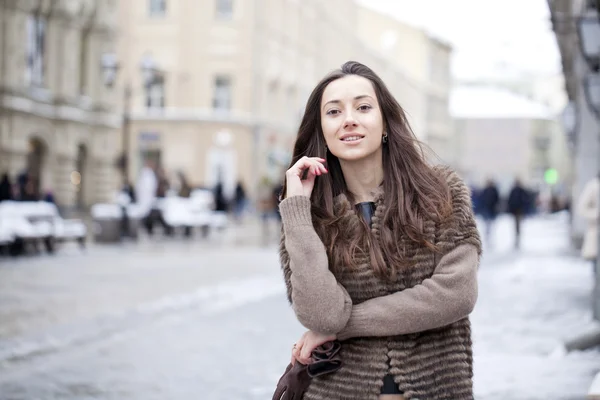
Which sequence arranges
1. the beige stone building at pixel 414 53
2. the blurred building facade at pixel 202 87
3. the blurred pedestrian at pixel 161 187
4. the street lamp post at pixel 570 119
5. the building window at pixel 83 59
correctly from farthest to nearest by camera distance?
the beige stone building at pixel 414 53 < the blurred building facade at pixel 202 87 < the building window at pixel 83 59 < the blurred pedestrian at pixel 161 187 < the street lamp post at pixel 570 119

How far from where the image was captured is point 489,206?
88.0 ft

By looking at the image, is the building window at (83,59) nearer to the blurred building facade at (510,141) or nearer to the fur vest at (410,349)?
the fur vest at (410,349)

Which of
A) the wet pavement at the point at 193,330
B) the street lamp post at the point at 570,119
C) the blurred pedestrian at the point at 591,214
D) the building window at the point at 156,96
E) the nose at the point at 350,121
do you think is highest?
the building window at the point at 156,96

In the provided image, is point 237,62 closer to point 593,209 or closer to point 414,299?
point 593,209

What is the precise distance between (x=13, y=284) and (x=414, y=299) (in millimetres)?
12336

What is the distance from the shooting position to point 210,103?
175 feet

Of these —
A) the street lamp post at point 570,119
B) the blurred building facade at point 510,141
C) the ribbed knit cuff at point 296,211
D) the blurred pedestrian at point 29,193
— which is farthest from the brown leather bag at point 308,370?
the blurred building facade at point 510,141

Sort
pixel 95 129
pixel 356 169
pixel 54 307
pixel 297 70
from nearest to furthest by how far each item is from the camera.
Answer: pixel 356 169 → pixel 54 307 → pixel 95 129 → pixel 297 70

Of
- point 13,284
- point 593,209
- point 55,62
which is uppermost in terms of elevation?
point 55,62

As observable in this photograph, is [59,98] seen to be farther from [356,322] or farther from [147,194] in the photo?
[356,322]

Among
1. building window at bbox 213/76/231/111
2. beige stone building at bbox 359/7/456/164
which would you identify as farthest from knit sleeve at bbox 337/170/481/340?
beige stone building at bbox 359/7/456/164

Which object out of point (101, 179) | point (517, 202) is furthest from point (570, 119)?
point (101, 179)

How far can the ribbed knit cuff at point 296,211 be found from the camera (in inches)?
115

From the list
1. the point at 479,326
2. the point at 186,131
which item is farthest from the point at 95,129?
the point at 479,326
